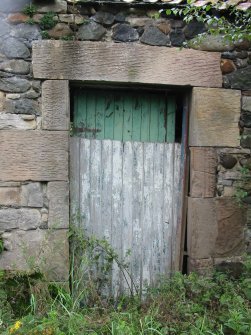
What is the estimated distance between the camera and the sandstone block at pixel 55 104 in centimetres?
379

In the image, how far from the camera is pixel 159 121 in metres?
4.25

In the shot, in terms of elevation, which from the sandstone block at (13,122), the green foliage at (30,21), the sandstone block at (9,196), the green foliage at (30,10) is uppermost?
the green foliage at (30,10)

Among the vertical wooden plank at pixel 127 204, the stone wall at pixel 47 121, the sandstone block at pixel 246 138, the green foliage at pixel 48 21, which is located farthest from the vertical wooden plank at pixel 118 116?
the sandstone block at pixel 246 138

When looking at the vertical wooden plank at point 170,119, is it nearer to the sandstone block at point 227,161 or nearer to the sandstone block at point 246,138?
the sandstone block at point 227,161

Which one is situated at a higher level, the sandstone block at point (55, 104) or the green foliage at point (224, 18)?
the green foliage at point (224, 18)

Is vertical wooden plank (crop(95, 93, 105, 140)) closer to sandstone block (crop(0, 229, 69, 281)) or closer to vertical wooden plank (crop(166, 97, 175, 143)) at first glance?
vertical wooden plank (crop(166, 97, 175, 143))

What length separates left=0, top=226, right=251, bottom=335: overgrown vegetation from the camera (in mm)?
3211

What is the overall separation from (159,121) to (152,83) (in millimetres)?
438

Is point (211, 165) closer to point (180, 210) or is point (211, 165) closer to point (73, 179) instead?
point (180, 210)

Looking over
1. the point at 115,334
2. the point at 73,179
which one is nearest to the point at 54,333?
the point at 115,334

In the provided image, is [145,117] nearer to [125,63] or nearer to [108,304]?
[125,63]

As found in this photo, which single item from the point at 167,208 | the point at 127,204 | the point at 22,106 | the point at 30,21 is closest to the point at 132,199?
the point at 127,204

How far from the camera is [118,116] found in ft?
13.7

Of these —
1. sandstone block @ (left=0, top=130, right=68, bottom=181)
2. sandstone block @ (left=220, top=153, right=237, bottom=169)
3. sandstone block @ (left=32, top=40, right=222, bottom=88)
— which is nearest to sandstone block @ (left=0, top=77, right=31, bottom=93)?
sandstone block @ (left=32, top=40, right=222, bottom=88)
